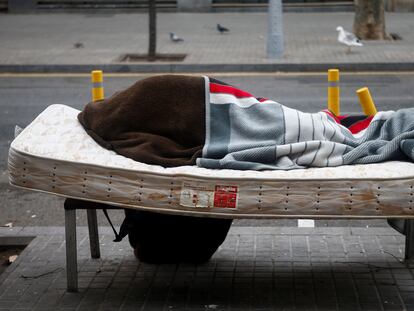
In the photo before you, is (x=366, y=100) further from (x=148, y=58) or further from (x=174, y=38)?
(x=174, y=38)

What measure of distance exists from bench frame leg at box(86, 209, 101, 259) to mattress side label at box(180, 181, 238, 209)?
1.00 m

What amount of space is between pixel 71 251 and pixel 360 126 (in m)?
1.81

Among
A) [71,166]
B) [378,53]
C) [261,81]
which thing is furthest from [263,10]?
[71,166]

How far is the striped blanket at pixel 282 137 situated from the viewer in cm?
448

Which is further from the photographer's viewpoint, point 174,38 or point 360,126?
point 174,38

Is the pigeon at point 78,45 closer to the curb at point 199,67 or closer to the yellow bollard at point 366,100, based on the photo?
the curb at point 199,67

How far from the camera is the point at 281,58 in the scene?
14.9 metres

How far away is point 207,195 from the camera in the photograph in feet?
14.1

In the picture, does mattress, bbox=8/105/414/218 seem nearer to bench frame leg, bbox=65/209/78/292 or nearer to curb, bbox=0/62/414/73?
bench frame leg, bbox=65/209/78/292

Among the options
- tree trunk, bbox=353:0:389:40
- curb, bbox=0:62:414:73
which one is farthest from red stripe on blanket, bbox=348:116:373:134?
tree trunk, bbox=353:0:389:40

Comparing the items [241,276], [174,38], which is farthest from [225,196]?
[174,38]

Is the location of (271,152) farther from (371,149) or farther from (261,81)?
(261,81)

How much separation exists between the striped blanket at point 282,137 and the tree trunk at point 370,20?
1230 centimetres

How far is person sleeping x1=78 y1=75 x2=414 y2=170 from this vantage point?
449 centimetres
